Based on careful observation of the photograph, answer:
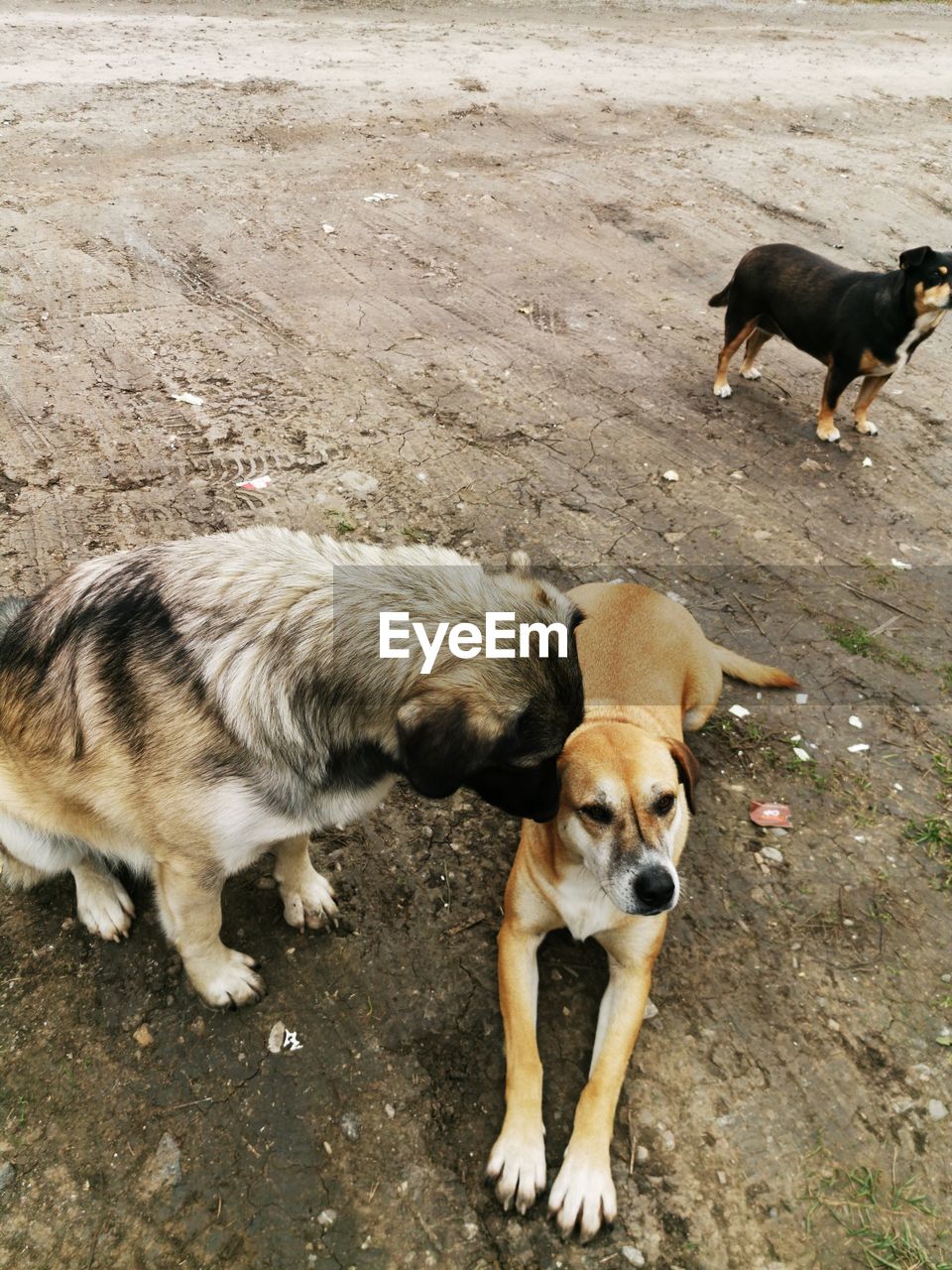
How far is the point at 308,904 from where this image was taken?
333cm

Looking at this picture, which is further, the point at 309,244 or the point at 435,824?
the point at 309,244

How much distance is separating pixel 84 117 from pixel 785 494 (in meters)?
8.36

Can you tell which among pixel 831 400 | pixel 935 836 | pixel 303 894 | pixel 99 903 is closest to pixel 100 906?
pixel 99 903

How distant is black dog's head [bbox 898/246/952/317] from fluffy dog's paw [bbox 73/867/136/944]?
19.8 feet

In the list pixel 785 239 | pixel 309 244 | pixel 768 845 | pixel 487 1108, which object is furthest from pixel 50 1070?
pixel 785 239

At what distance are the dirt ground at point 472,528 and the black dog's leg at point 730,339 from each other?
170 mm

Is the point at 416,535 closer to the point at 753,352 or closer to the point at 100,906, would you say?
the point at 100,906

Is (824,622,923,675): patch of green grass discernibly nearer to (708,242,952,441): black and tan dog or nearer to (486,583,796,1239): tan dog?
(486,583,796,1239): tan dog

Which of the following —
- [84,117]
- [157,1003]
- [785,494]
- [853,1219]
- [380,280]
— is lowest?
[853,1219]

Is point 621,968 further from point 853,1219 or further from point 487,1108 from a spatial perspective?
point 853,1219

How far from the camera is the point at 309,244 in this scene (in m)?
7.34

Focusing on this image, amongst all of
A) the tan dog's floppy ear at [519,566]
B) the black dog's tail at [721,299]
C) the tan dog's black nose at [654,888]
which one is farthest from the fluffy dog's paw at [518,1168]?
the black dog's tail at [721,299]

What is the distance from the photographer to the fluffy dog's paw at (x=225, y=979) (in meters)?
2.96

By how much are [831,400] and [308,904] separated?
516cm
